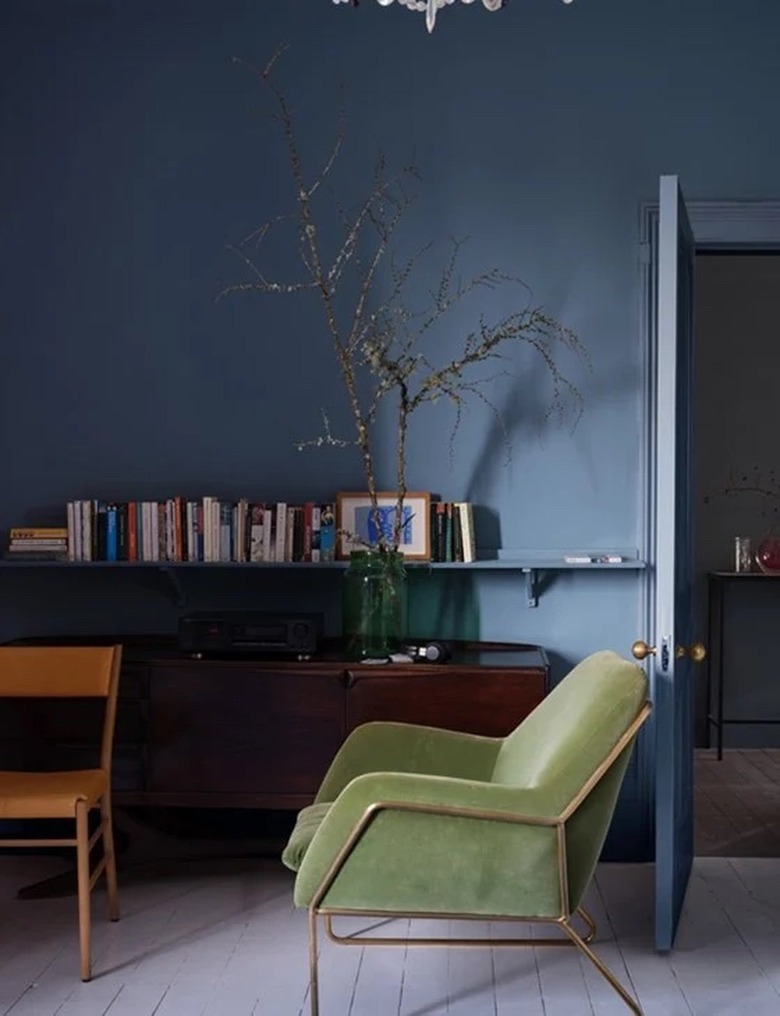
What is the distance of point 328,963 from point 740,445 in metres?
3.97

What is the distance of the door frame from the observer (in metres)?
4.52

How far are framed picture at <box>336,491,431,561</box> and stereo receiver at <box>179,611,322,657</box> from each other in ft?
1.21

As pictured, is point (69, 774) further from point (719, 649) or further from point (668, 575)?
point (719, 649)

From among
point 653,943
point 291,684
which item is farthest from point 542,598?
point 653,943

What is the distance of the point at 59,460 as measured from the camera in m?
4.64

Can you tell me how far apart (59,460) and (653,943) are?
8.02 feet

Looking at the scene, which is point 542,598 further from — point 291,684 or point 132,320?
point 132,320

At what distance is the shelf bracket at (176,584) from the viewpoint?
451 centimetres

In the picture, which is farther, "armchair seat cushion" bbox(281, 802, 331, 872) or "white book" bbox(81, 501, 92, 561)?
"white book" bbox(81, 501, 92, 561)

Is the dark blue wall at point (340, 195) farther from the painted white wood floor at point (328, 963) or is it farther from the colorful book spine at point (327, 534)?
the painted white wood floor at point (328, 963)

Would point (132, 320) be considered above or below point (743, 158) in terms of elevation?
below

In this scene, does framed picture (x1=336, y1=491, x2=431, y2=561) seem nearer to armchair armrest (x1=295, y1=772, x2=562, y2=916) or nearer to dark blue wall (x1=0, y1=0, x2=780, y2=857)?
dark blue wall (x1=0, y1=0, x2=780, y2=857)

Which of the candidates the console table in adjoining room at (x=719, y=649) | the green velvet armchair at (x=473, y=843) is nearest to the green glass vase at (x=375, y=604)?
the green velvet armchair at (x=473, y=843)

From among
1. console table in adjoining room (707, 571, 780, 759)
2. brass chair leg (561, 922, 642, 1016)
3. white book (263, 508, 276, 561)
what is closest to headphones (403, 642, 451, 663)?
white book (263, 508, 276, 561)
